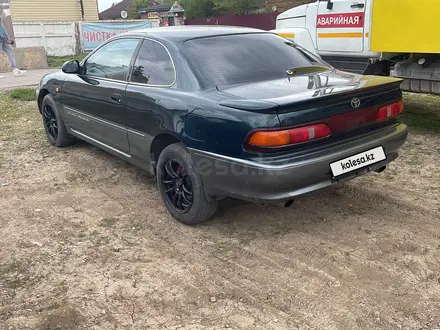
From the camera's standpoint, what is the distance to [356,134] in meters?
3.50

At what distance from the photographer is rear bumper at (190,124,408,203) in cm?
308

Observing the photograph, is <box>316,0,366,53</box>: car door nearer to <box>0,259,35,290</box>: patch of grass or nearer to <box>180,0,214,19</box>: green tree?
<box>0,259,35,290</box>: patch of grass

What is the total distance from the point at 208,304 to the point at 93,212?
1.79m

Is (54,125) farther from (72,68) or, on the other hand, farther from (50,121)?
(72,68)

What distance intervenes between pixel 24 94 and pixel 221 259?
7971mm

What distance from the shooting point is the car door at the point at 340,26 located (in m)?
6.70

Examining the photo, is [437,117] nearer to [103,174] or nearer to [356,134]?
[356,134]

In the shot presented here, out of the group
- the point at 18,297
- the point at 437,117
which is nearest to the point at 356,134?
the point at 18,297

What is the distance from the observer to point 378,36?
20.7ft

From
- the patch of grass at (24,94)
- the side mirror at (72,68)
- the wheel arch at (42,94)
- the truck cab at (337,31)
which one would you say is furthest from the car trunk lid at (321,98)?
the patch of grass at (24,94)

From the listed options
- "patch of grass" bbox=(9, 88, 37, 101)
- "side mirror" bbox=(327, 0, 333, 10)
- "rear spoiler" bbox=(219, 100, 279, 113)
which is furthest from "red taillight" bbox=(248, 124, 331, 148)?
"patch of grass" bbox=(9, 88, 37, 101)

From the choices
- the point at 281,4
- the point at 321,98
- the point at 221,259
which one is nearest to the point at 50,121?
the point at 221,259

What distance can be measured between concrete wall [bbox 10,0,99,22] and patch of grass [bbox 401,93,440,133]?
85.2 ft

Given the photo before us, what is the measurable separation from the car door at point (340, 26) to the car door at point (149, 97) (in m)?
3.80
